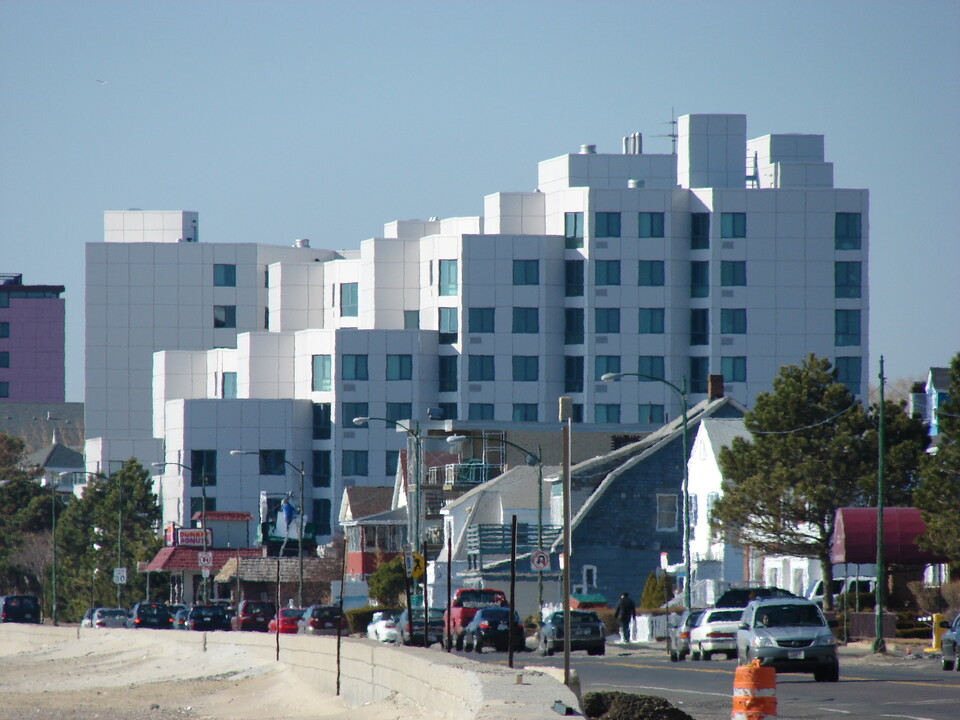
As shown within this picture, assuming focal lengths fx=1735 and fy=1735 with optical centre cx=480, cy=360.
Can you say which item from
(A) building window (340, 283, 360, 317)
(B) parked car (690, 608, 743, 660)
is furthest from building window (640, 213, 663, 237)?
(B) parked car (690, 608, 743, 660)

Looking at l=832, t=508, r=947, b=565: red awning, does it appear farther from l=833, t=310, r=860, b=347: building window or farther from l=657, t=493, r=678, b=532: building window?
l=833, t=310, r=860, b=347: building window

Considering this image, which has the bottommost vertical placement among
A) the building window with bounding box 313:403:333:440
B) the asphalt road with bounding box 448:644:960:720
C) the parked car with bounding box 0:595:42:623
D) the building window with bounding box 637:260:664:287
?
the parked car with bounding box 0:595:42:623

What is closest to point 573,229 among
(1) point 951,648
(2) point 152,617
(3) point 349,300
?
(3) point 349,300

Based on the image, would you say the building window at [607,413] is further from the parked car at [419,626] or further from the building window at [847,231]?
the parked car at [419,626]

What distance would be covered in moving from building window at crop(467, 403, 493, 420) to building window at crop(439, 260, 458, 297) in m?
8.24

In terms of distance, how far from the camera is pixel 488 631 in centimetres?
4831

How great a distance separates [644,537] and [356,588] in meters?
27.7

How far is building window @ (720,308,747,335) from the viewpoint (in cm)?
12125

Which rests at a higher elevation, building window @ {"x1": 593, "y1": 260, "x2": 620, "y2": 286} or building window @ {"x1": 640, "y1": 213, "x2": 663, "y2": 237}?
building window @ {"x1": 640, "y1": 213, "x2": 663, "y2": 237}

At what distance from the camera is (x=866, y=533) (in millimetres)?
49938

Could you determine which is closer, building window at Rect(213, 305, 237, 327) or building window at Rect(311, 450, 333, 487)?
building window at Rect(311, 450, 333, 487)

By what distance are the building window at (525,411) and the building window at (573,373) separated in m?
3.31

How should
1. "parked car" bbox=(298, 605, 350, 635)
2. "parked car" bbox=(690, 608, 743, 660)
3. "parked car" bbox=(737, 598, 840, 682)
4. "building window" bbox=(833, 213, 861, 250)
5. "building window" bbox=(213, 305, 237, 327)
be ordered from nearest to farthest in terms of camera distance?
"parked car" bbox=(737, 598, 840, 682) → "parked car" bbox=(690, 608, 743, 660) → "parked car" bbox=(298, 605, 350, 635) → "building window" bbox=(833, 213, 861, 250) → "building window" bbox=(213, 305, 237, 327)

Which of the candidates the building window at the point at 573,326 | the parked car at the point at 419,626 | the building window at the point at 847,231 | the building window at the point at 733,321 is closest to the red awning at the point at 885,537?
the parked car at the point at 419,626
